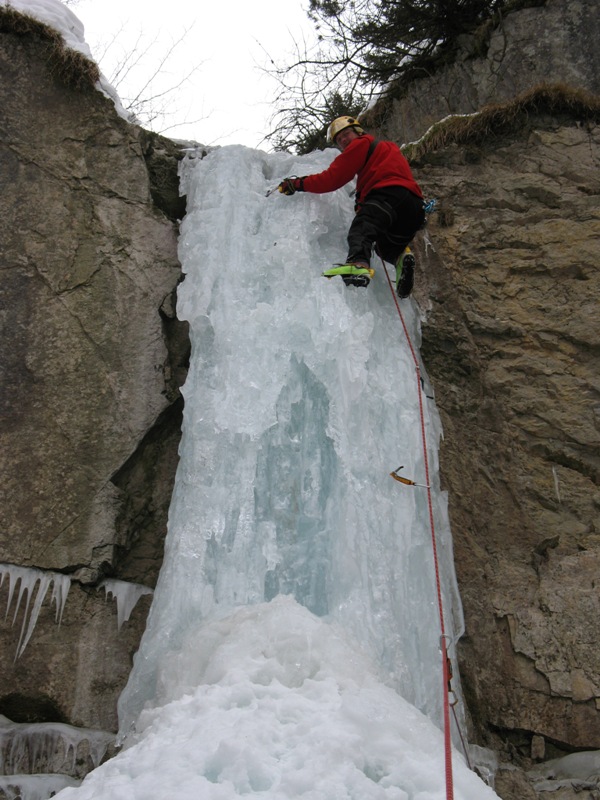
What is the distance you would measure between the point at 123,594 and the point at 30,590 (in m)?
0.47

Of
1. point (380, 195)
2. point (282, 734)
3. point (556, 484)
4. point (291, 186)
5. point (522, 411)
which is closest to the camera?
point (282, 734)

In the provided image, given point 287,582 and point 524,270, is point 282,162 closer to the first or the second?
point 524,270

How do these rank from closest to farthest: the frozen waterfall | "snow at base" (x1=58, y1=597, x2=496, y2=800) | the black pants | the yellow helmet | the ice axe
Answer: "snow at base" (x1=58, y1=597, x2=496, y2=800)
the frozen waterfall
the ice axe
the black pants
the yellow helmet

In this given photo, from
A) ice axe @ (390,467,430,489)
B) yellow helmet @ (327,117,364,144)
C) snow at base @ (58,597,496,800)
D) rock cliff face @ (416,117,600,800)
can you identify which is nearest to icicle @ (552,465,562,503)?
rock cliff face @ (416,117,600,800)

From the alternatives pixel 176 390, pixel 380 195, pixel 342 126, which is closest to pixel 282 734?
pixel 176 390

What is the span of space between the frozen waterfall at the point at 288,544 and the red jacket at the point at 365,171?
158 millimetres

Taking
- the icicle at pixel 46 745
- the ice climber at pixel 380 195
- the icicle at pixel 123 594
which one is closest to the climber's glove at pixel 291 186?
the ice climber at pixel 380 195

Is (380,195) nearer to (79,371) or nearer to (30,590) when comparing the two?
(79,371)

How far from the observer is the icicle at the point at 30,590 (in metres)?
3.47

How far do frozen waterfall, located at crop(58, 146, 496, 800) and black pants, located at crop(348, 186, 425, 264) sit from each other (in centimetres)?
19

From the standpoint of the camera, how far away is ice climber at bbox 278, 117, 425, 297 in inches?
170

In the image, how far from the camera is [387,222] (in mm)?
4340

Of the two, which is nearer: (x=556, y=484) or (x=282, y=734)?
(x=282, y=734)

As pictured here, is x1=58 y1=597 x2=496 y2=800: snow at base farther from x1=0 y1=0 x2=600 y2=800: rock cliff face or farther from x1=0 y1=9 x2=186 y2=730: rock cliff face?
x1=0 y1=0 x2=600 y2=800: rock cliff face
